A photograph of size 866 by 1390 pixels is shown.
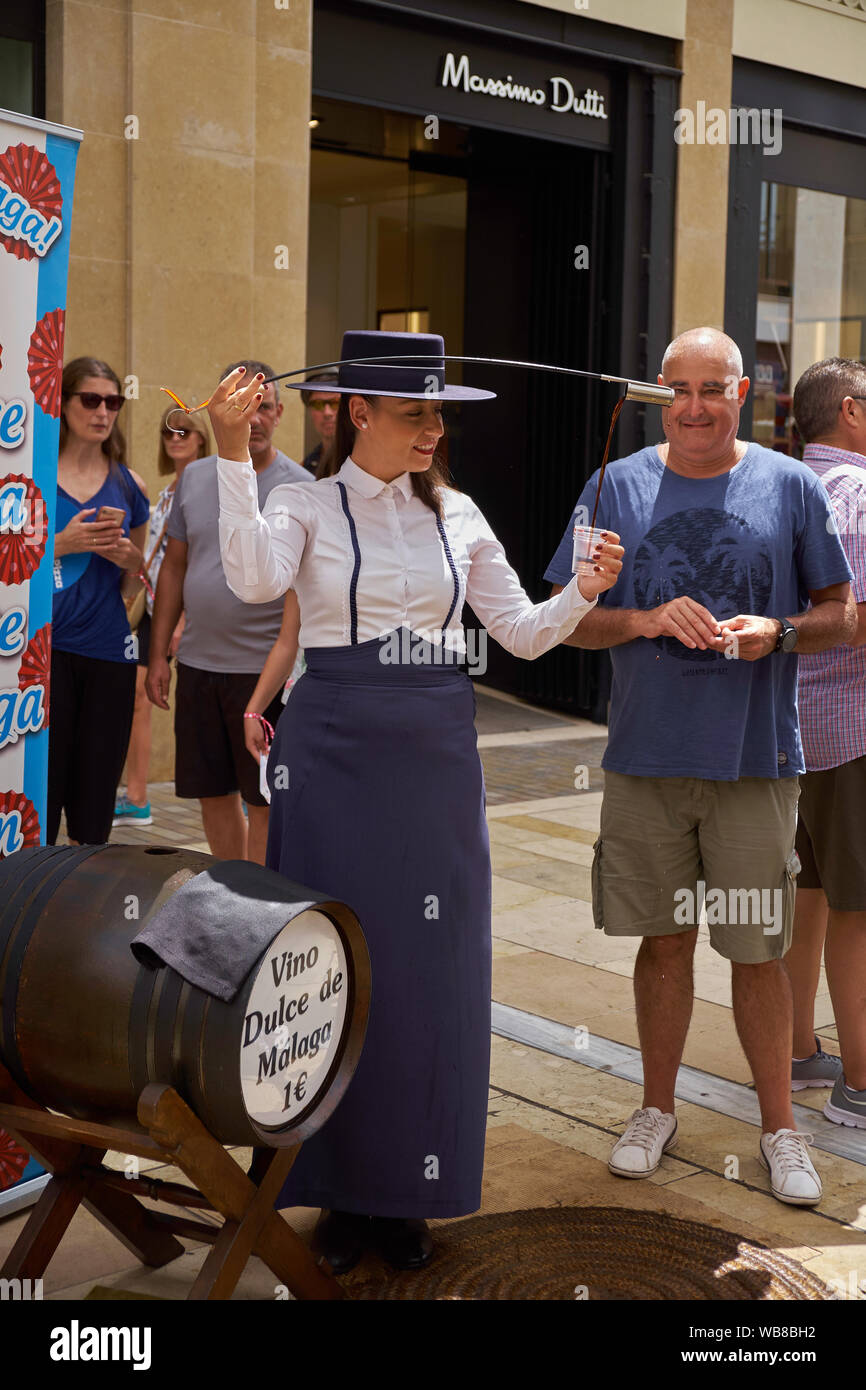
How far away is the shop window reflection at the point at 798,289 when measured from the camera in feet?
40.4

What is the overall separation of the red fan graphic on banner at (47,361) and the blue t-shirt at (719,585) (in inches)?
51.3

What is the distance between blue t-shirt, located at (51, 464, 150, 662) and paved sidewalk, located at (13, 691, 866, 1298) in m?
1.78

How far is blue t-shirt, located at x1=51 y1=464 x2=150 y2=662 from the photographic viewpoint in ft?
16.1

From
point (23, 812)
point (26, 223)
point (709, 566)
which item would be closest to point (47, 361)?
point (26, 223)

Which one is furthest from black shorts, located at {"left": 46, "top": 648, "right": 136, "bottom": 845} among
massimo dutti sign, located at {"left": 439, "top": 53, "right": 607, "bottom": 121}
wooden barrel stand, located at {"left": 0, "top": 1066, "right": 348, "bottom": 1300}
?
massimo dutti sign, located at {"left": 439, "top": 53, "right": 607, "bottom": 121}

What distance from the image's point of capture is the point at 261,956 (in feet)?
8.73

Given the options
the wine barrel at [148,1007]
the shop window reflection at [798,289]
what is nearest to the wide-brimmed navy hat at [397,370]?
the wine barrel at [148,1007]

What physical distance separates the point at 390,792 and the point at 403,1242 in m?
1.01

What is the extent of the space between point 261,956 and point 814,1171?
6.00 feet

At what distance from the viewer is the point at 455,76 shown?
9734 mm

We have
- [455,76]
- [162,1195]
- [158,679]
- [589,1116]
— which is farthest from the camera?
[455,76]

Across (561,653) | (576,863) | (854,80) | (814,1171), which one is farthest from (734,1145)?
(854,80)

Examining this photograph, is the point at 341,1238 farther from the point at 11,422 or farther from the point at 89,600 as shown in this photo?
the point at 89,600
